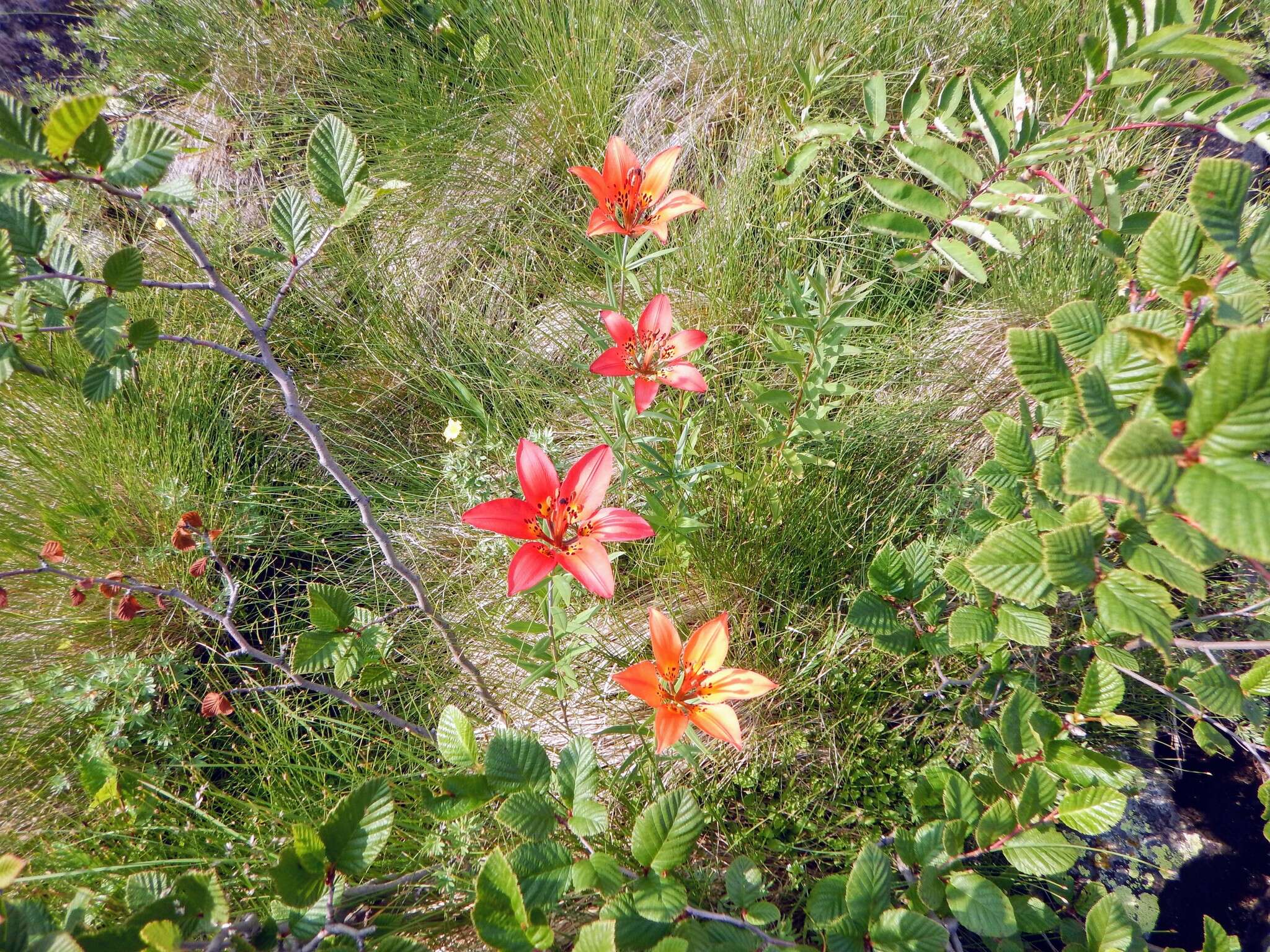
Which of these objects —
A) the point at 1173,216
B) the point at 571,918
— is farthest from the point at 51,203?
the point at 1173,216

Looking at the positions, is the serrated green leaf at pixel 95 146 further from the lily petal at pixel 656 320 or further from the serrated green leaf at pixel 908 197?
the serrated green leaf at pixel 908 197

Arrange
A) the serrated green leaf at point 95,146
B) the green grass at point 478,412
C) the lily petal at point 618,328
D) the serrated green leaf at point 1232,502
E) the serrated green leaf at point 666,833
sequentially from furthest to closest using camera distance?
the green grass at point 478,412, the lily petal at point 618,328, the serrated green leaf at point 666,833, the serrated green leaf at point 95,146, the serrated green leaf at point 1232,502

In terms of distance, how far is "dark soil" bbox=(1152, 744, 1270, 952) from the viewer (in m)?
1.33

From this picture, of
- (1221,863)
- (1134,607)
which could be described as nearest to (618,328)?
(1134,607)

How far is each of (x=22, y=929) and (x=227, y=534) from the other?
128 cm

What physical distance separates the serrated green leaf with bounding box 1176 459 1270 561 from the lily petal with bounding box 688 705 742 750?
62 cm

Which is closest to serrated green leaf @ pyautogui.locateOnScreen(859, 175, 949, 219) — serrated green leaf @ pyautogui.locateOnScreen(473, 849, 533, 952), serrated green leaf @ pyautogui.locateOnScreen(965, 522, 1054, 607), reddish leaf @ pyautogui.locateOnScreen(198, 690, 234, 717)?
serrated green leaf @ pyautogui.locateOnScreen(965, 522, 1054, 607)

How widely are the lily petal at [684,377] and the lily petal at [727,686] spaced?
46 cm

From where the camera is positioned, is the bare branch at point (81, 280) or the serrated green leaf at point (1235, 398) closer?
the serrated green leaf at point (1235, 398)

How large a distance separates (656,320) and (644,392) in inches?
6.9

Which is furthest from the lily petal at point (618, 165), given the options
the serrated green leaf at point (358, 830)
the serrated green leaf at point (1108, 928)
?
the serrated green leaf at point (1108, 928)

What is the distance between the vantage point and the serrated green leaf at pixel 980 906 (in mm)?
909

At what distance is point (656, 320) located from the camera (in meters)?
1.27

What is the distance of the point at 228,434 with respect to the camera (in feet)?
6.75
